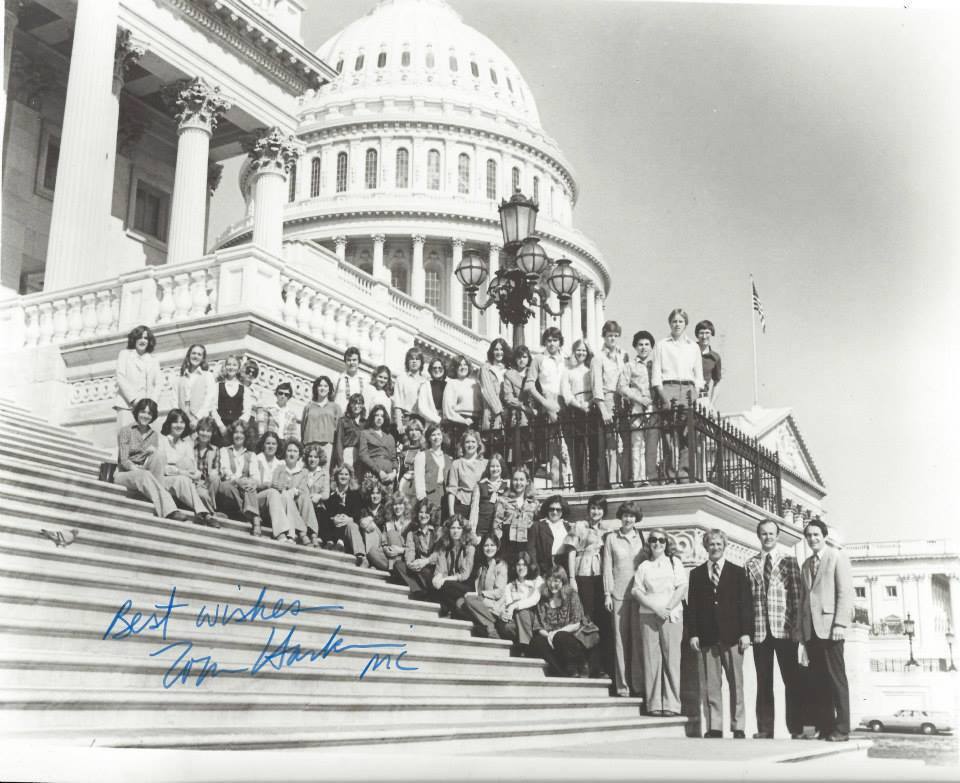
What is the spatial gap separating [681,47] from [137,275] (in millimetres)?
9245

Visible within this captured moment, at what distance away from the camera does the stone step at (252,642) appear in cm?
670

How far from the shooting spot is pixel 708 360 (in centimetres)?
1267

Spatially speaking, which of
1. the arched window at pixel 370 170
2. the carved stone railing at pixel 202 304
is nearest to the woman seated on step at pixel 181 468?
the carved stone railing at pixel 202 304

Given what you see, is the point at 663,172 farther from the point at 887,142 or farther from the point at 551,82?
the point at 887,142

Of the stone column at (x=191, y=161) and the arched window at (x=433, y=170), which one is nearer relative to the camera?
the stone column at (x=191, y=161)

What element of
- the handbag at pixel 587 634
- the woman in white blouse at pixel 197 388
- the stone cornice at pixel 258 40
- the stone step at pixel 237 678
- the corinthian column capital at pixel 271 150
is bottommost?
the stone step at pixel 237 678

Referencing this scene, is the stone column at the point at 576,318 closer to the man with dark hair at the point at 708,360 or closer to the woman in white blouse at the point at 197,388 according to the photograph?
the man with dark hair at the point at 708,360

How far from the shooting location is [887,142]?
969 cm

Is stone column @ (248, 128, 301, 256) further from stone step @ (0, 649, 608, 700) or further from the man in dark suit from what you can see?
stone step @ (0, 649, 608, 700)

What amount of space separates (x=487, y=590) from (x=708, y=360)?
3.83m

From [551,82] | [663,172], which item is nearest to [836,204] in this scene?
[663,172]

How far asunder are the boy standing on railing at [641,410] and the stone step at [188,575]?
118 inches

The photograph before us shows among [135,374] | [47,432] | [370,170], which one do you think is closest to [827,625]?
[135,374]

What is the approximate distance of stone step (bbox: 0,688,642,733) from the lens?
6008 mm
